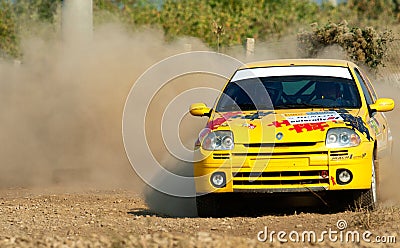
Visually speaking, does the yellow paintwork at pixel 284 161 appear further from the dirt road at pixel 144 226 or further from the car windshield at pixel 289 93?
the car windshield at pixel 289 93

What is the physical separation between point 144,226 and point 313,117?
2.13 metres

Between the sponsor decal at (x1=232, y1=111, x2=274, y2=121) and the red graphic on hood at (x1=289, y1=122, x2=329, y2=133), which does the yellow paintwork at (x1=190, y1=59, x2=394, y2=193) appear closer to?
the red graphic on hood at (x1=289, y1=122, x2=329, y2=133)

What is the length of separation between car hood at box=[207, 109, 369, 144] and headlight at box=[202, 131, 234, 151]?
68 millimetres

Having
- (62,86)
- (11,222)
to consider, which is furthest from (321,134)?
(62,86)

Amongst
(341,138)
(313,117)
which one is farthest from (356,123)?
(313,117)

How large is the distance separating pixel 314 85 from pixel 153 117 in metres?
6.86

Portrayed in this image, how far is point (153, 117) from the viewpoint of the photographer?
54.4ft

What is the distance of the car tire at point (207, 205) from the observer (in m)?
9.03

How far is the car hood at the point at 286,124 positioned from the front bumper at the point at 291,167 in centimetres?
11

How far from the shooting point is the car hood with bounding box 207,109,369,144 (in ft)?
28.7

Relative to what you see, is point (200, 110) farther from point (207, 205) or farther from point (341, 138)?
point (341, 138)

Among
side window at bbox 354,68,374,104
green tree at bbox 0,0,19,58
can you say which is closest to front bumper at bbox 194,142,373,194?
side window at bbox 354,68,374,104

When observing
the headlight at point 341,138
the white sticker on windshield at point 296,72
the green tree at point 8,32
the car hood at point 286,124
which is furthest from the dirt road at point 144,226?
the green tree at point 8,32

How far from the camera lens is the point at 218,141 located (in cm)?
890
